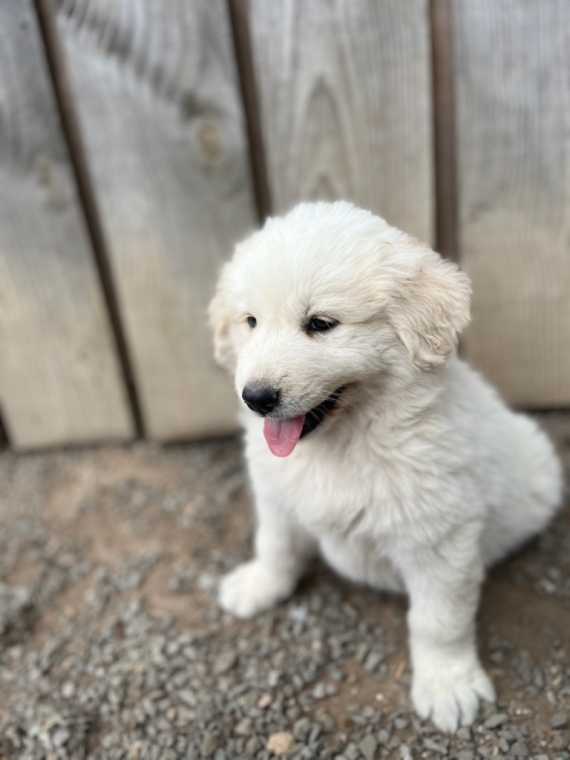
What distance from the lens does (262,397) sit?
67.5 inches

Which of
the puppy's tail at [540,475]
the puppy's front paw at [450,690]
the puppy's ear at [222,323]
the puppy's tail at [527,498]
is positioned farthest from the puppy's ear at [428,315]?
the puppy's front paw at [450,690]

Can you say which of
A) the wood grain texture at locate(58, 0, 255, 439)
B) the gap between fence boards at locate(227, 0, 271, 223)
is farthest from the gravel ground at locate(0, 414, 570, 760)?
the gap between fence boards at locate(227, 0, 271, 223)

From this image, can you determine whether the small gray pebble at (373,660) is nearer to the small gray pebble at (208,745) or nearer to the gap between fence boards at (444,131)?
the small gray pebble at (208,745)

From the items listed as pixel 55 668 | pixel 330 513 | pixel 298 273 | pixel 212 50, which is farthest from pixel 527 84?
pixel 55 668

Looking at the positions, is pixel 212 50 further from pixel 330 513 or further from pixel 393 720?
pixel 393 720

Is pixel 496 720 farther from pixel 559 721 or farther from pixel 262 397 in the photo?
pixel 262 397

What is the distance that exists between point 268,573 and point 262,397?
1.17 metres

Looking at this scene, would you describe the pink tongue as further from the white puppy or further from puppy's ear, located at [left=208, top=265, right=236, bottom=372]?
puppy's ear, located at [left=208, top=265, right=236, bottom=372]

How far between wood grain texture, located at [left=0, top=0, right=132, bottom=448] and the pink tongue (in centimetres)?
166

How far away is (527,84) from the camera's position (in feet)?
8.77

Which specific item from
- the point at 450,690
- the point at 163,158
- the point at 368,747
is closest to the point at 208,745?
the point at 368,747

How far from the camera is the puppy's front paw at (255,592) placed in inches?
102

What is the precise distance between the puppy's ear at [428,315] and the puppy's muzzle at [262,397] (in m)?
0.39

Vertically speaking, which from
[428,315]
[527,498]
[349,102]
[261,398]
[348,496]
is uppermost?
[349,102]
